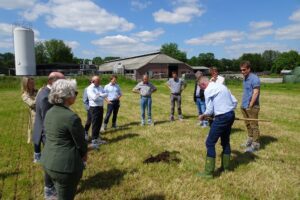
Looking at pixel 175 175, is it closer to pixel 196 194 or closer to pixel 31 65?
pixel 196 194

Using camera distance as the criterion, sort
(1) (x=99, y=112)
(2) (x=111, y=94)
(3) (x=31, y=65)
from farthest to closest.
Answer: (3) (x=31, y=65)
(2) (x=111, y=94)
(1) (x=99, y=112)

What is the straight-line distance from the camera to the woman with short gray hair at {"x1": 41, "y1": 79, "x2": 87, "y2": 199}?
3.28 meters

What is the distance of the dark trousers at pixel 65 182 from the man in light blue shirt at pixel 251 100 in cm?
500

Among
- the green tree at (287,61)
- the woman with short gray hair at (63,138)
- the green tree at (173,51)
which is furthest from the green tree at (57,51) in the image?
the woman with short gray hair at (63,138)

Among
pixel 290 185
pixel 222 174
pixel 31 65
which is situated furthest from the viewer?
pixel 31 65

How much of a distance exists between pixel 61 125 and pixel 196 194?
285 cm

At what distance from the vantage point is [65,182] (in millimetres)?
3400

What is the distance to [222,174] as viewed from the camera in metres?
5.85

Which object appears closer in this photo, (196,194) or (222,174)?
(196,194)

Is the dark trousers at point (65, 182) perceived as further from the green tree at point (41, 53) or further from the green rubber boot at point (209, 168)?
the green tree at point (41, 53)

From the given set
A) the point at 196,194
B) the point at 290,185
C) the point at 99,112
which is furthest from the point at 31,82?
the point at 290,185

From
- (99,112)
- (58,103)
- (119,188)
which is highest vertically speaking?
(58,103)

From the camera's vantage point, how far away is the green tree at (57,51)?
10419 centimetres

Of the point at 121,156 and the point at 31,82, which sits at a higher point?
the point at 31,82
